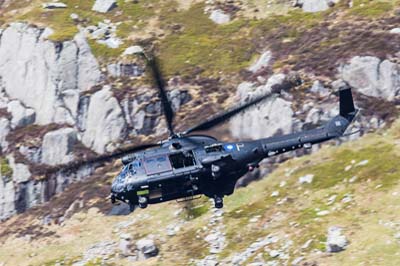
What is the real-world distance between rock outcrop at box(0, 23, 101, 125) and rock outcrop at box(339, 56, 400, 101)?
85.7 feet

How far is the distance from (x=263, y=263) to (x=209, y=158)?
1560 centimetres

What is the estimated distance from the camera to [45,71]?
79.2 meters

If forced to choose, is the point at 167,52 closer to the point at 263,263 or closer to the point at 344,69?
the point at 344,69

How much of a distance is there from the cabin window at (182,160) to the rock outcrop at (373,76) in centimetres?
3220

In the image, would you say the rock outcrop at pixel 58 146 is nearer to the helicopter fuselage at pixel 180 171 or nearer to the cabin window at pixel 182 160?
the helicopter fuselage at pixel 180 171

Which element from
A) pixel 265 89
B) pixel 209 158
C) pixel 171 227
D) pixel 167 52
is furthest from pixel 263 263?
pixel 167 52

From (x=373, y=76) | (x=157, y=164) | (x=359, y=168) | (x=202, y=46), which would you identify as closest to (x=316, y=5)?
(x=202, y=46)

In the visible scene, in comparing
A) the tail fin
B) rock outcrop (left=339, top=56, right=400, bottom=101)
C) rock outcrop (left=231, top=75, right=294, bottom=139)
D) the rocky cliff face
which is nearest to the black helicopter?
the tail fin

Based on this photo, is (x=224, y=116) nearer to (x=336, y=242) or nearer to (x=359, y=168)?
(x=336, y=242)

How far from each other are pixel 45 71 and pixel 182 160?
45709 mm

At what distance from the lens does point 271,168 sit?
60.8 metres

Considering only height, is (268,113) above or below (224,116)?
below

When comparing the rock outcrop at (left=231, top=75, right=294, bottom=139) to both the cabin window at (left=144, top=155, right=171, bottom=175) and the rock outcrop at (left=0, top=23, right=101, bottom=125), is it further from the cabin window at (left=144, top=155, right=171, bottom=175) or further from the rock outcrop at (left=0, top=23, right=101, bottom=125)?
the rock outcrop at (left=0, top=23, right=101, bottom=125)

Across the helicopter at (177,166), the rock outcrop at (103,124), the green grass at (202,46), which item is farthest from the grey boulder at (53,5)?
the helicopter at (177,166)
